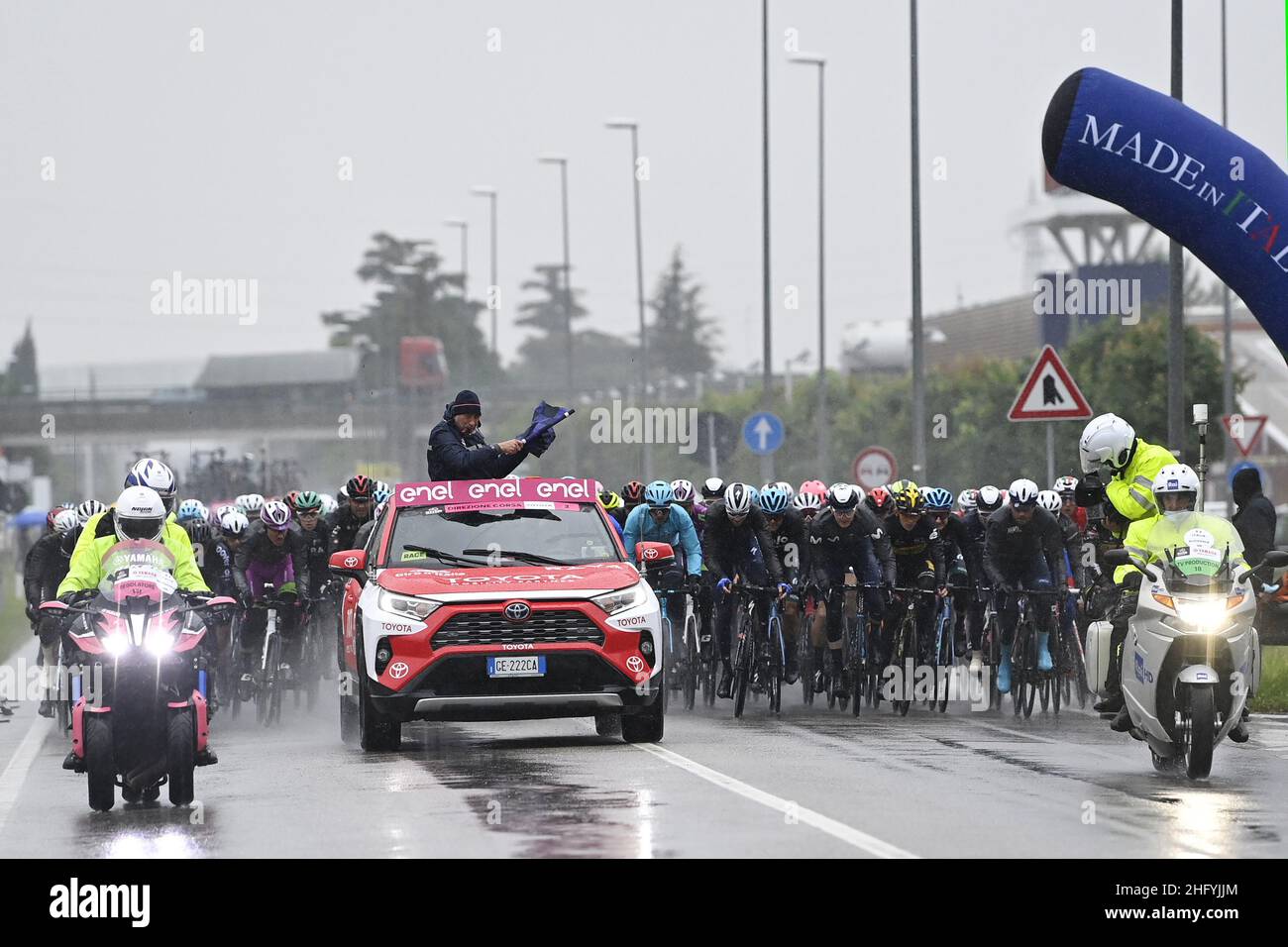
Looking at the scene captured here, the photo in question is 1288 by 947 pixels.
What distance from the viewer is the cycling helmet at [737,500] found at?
68.7 feet

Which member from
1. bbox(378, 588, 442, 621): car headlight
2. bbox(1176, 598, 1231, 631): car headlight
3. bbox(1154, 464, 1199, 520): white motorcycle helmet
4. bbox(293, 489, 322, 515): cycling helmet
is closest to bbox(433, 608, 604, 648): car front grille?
bbox(378, 588, 442, 621): car headlight

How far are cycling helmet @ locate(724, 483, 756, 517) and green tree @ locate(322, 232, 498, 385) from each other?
391 ft

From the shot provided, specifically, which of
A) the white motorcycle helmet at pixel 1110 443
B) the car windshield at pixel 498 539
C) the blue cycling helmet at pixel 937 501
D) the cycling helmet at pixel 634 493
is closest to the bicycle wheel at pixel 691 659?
the cycling helmet at pixel 634 493

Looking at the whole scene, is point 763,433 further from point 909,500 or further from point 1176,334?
point 909,500

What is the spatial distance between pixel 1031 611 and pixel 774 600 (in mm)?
2048

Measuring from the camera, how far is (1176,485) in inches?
570

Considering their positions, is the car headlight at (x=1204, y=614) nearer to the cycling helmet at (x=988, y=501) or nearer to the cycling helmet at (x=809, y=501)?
the cycling helmet at (x=988, y=501)

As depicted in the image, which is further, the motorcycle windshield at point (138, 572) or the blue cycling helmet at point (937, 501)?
the blue cycling helmet at point (937, 501)

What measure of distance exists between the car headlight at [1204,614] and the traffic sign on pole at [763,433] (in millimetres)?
21262

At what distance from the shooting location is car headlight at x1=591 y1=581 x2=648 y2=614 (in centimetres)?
1583

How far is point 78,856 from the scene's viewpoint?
438 inches

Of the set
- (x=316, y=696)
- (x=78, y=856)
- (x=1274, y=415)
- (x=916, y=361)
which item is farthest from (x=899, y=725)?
(x=1274, y=415)

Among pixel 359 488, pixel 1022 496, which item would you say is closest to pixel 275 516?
pixel 359 488
